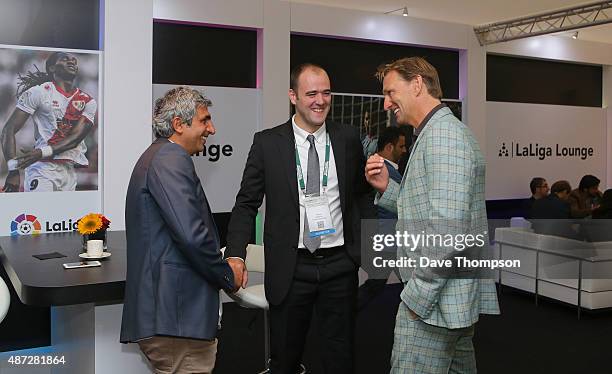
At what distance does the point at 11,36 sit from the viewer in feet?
13.5

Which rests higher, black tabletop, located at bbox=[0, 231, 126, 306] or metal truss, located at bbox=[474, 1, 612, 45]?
metal truss, located at bbox=[474, 1, 612, 45]

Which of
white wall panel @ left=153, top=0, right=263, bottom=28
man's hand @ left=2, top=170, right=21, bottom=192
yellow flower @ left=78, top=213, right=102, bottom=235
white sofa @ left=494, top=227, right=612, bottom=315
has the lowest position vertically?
white sofa @ left=494, top=227, right=612, bottom=315

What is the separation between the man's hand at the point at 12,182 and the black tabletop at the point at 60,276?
0.85m

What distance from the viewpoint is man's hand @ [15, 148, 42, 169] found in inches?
156

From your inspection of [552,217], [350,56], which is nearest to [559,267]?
[552,217]

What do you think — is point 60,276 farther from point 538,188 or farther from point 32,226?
point 538,188

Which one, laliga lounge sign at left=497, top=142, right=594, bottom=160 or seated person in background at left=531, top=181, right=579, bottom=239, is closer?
seated person in background at left=531, top=181, right=579, bottom=239

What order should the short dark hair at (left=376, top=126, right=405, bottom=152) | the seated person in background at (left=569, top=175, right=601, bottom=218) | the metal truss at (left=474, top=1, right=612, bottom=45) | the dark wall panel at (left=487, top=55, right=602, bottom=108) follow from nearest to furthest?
1. the short dark hair at (left=376, top=126, right=405, bottom=152)
2. the metal truss at (left=474, top=1, right=612, bottom=45)
3. the seated person in background at (left=569, top=175, right=601, bottom=218)
4. the dark wall panel at (left=487, top=55, right=602, bottom=108)

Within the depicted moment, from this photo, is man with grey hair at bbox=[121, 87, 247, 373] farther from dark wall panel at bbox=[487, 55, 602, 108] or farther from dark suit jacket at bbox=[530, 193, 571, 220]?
dark wall panel at bbox=[487, 55, 602, 108]

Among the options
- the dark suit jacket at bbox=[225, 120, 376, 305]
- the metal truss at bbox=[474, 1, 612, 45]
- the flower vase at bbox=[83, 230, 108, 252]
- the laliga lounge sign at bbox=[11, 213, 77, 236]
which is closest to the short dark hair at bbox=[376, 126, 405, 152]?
the metal truss at bbox=[474, 1, 612, 45]

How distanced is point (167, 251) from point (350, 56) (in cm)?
Result: 512

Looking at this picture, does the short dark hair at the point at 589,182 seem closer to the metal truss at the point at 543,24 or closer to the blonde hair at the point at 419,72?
the metal truss at the point at 543,24

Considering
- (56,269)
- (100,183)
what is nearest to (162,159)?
(56,269)

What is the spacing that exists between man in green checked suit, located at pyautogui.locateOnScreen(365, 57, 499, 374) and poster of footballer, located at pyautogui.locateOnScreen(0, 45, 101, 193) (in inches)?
108
